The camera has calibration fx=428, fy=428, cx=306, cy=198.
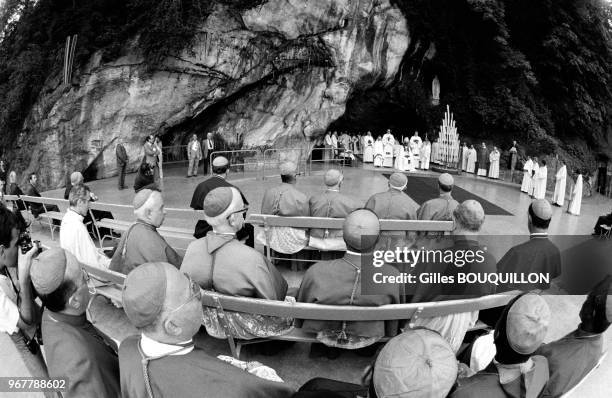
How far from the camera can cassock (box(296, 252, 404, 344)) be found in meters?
3.04

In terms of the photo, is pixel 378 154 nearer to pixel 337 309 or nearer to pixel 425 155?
pixel 425 155

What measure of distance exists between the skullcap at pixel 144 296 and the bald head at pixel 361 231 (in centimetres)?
150

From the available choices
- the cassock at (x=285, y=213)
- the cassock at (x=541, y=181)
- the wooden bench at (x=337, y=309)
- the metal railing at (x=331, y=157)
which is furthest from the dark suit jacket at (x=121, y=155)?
the cassock at (x=541, y=181)

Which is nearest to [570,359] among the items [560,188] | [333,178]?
[333,178]

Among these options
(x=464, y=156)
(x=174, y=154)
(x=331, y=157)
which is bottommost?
(x=174, y=154)

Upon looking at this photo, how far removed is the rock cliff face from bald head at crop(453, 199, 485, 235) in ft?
44.2

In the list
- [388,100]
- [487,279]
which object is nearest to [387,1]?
[388,100]

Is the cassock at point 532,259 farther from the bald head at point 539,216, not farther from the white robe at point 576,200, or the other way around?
the white robe at point 576,200

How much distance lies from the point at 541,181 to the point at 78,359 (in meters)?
12.4

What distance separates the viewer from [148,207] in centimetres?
363

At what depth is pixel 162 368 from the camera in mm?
1742

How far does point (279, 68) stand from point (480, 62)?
1112cm

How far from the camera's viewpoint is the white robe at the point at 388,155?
17.4 meters

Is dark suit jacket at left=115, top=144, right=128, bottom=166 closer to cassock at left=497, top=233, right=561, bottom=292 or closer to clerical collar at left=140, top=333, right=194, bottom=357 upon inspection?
cassock at left=497, top=233, right=561, bottom=292
